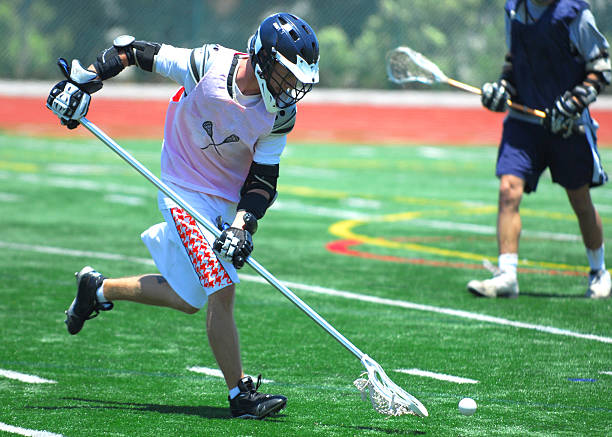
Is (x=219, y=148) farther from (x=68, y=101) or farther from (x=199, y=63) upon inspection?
(x=68, y=101)

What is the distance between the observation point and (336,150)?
66.5 feet

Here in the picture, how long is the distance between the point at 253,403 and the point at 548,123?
11.7 ft

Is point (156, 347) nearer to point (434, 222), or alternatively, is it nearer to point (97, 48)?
point (434, 222)

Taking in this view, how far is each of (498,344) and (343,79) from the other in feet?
62.9

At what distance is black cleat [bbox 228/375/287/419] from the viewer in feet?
15.5

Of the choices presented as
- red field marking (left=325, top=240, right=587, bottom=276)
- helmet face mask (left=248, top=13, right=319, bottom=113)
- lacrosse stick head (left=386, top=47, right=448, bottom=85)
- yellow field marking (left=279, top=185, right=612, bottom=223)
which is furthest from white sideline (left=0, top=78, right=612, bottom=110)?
helmet face mask (left=248, top=13, right=319, bottom=113)

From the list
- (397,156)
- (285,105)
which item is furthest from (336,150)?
(285,105)

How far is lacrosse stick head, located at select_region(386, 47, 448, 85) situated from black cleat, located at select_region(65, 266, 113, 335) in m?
3.50

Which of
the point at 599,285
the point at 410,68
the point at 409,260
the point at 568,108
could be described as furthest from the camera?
the point at 409,260

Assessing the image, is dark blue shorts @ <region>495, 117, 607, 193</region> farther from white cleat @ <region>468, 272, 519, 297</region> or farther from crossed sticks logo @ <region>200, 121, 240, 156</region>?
crossed sticks logo @ <region>200, 121, 240, 156</region>

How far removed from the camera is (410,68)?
27.1ft

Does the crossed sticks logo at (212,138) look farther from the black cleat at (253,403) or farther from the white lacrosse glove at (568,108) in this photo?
the white lacrosse glove at (568,108)

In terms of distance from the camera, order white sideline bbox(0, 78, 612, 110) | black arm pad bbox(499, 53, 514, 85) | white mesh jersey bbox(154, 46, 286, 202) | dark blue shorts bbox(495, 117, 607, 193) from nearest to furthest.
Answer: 1. white mesh jersey bbox(154, 46, 286, 202)
2. dark blue shorts bbox(495, 117, 607, 193)
3. black arm pad bbox(499, 53, 514, 85)
4. white sideline bbox(0, 78, 612, 110)

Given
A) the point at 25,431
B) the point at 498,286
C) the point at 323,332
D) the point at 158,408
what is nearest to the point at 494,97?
the point at 498,286
